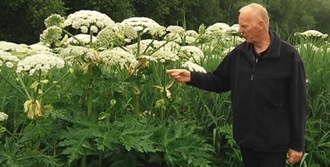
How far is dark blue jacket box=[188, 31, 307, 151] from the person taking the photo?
14.0 feet

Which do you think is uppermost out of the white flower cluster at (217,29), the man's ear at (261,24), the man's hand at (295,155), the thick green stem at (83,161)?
the man's ear at (261,24)

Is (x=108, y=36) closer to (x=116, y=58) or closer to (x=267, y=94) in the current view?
(x=116, y=58)

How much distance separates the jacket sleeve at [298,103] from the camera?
167 inches

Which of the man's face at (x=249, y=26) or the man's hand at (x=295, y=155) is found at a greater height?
the man's face at (x=249, y=26)

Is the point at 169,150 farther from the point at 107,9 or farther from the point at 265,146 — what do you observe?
the point at 107,9

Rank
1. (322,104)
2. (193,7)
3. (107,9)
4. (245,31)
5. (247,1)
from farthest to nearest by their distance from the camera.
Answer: (247,1) → (193,7) → (107,9) → (322,104) → (245,31)

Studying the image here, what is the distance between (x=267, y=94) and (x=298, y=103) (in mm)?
209

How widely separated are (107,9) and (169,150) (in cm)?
2488

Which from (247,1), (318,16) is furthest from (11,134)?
(318,16)

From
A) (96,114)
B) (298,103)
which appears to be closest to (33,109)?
(96,114)

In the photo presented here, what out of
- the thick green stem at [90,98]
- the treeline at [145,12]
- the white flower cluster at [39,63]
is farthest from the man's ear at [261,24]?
the treeline at [145,12]

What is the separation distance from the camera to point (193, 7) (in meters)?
38.9

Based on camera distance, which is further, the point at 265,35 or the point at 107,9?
the point at 107,9

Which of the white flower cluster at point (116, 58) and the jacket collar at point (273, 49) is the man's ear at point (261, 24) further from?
the white flower cluster at point (116, 58)
